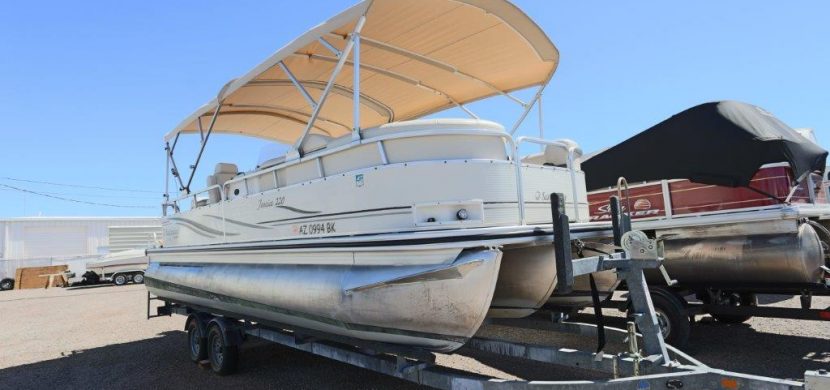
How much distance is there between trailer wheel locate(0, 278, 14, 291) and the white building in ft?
3.25

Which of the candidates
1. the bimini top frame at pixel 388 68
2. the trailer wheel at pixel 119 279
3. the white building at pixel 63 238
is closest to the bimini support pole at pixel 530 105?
the bimini top frame at pixel 388 68

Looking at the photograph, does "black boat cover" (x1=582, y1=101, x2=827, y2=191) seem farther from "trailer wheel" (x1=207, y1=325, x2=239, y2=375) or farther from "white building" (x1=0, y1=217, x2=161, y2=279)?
"white building" (x1=0, y1=217, x2=161, y2=279)

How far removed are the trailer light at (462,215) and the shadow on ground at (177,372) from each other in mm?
2122

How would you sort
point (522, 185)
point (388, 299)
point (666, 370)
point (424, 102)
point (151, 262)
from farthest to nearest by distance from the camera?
1. point (151, 262)
2. point (424, 102)
3. point (522, 185)
4. point (388, 299)
5. point (666, 370)

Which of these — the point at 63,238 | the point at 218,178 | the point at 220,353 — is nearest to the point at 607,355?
the point at 220,353

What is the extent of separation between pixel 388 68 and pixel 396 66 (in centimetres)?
13

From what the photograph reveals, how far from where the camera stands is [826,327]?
7.00m

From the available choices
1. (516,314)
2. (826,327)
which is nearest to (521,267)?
(516,314)

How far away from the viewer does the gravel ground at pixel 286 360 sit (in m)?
5.40

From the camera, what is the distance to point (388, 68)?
21.1 feet

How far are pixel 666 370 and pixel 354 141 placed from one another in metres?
2.72

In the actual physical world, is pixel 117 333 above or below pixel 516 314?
below

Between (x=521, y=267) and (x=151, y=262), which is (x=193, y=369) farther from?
(x=521, y=267)

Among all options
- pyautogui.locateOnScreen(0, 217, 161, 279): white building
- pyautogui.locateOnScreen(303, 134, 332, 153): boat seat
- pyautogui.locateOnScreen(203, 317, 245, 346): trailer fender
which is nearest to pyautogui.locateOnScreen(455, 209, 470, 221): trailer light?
pyautogui.locateOnScreen(303, 134, 332, 153): boat seat
